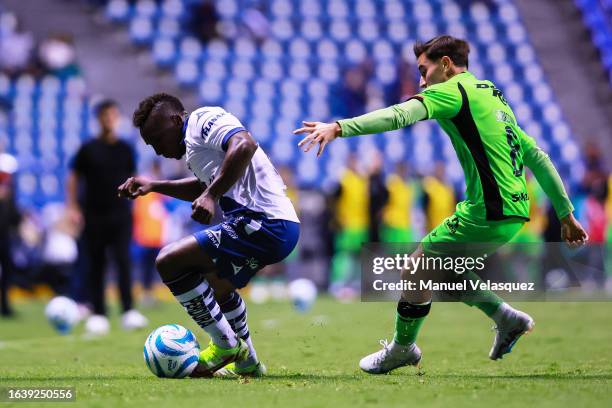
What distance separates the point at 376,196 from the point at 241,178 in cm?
1049

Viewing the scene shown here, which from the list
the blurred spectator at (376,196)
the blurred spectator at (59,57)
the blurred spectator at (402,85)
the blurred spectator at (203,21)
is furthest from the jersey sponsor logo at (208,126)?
the blurred spectator at (203,21)

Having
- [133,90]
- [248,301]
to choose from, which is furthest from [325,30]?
[248,301]

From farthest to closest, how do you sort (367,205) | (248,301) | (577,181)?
(577,181)
(367,205)
(248,301)

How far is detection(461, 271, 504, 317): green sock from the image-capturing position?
255 inches

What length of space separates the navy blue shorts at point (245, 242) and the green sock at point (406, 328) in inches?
36.5

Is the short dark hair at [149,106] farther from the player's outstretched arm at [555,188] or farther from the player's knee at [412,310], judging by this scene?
the player's outstretched arm at [555,188]

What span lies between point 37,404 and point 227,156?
67.6 inches

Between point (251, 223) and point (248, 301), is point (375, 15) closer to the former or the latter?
point (248, 301)

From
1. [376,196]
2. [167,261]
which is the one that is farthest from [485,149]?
[376,196]

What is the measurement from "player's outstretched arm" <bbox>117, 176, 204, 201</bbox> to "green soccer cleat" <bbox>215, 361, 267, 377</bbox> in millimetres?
1181

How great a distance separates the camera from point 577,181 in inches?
787

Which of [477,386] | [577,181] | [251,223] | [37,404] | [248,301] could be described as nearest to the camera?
[37,404]

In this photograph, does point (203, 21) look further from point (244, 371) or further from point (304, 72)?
point (244, 371)

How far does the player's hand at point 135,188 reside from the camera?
6.55 metres
